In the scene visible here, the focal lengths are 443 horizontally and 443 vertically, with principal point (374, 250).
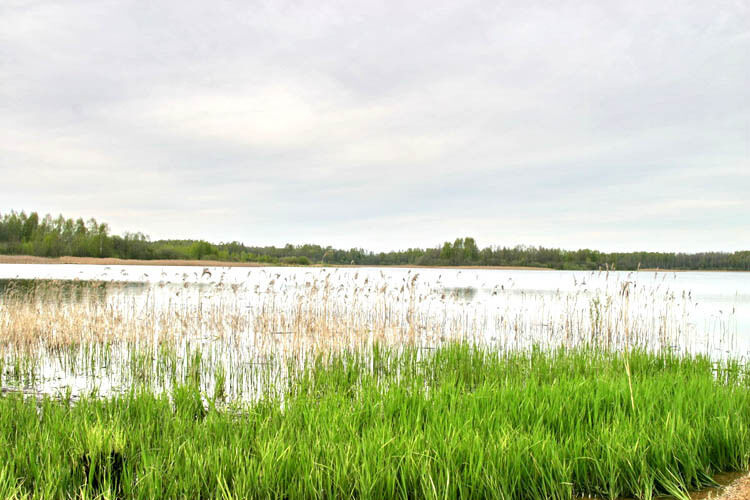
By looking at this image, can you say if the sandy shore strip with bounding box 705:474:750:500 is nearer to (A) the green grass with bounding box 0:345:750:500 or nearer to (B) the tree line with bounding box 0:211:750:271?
(A) the green grass with bounding box 0:345:750:500

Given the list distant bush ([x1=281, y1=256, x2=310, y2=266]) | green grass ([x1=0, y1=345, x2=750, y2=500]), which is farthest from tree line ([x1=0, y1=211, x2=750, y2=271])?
green grass ([x1=0, y1=345, x2=750, y2=500])

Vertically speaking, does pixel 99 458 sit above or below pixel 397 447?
below

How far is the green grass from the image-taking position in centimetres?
337

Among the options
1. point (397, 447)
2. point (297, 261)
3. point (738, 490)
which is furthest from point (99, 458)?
point (297, 261)

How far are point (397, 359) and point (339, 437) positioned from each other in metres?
4.92

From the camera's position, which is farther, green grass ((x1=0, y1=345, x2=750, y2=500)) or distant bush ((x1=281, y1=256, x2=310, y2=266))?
distant bush ((x1=281, y1=256, x2=310, y2=266))

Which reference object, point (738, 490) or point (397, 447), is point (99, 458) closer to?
point (397, 447)

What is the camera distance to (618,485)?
11.9ft

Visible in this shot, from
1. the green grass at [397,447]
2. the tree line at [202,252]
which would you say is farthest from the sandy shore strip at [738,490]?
the tree line at [202,252]

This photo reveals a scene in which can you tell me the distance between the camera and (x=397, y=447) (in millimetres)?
3676

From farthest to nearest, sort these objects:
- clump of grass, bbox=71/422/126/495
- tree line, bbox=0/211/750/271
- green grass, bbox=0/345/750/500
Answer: tree line, bbox=0/211/750/271
clump of grass, bbox=71/422/126/495
green grass, bbox=0/345/750/500

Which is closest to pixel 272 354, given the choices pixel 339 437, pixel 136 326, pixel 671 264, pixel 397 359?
pixel 397 359

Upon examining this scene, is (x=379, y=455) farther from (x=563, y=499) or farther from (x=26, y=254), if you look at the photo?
(x=26, y=254)

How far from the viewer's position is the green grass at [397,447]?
11.0 feet
